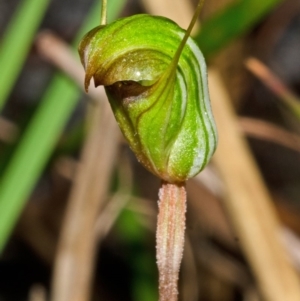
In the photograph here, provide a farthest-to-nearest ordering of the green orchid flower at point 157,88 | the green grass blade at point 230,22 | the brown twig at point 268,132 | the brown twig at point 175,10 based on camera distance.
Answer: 1. the brown twig at point 268,132
2. the brown twig at point 175,10
3. the green grass blade at point 230,22
4. the green orchid flower at point 157,88

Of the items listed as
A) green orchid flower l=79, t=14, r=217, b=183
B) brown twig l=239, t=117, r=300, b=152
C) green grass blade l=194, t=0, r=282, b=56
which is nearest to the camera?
green orchid flower l=79, t=14, r=217, b=183

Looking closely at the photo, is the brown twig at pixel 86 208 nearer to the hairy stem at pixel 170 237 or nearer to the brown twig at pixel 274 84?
the brown twig at pixel 274 84

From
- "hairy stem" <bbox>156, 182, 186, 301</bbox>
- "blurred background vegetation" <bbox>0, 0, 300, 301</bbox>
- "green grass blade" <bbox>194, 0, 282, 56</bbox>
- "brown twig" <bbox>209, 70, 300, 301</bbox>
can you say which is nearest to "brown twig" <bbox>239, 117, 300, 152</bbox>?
"blurred background vegetation" <bbox>0, 0, 300, 301</bbox>

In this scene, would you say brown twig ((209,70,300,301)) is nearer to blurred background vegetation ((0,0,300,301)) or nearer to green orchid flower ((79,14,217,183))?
blurred background vegetation ((0,0,300,301))

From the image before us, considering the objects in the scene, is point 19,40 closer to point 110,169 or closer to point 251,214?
point 110,169

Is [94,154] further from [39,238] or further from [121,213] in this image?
[39,238]

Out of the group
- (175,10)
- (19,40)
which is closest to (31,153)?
(19,40)

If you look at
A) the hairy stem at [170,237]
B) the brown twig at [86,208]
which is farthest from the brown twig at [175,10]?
the hairy stem at [170,237]

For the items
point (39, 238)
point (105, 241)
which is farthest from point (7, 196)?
point (105, 241)
